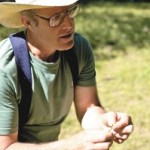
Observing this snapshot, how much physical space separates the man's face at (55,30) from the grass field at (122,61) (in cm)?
241

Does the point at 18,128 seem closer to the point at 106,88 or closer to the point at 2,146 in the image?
the point at 2,146

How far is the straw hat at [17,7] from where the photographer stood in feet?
9.73

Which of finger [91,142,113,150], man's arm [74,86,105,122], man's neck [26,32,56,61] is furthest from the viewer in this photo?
man's arm [74,86,105,122]

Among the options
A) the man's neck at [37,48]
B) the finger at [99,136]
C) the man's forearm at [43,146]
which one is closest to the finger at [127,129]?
the finger at [99,136]

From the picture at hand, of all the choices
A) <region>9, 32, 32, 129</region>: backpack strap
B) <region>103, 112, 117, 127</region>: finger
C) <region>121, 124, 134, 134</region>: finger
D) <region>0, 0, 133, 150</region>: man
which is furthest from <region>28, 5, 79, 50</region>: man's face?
<region>121, 124, 134, 134</region>: finger

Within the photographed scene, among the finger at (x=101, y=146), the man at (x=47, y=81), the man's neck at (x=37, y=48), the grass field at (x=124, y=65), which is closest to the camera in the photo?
the finger at (x=101, y=146)

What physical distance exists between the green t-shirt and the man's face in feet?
0.56

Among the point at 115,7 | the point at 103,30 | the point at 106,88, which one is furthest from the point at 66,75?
the point at 115,7

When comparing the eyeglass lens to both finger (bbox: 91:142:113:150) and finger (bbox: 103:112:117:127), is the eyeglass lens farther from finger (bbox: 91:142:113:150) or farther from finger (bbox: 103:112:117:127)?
finger (bbox: 91:142:113:150)

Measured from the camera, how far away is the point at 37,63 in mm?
3229

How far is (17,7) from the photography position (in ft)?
10.0

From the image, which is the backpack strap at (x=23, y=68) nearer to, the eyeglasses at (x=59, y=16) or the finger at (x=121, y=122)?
the eyeglasses at (x=59, y=16)

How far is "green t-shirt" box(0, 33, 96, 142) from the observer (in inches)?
122

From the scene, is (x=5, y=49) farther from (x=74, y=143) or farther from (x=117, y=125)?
(x=117, y=125)
